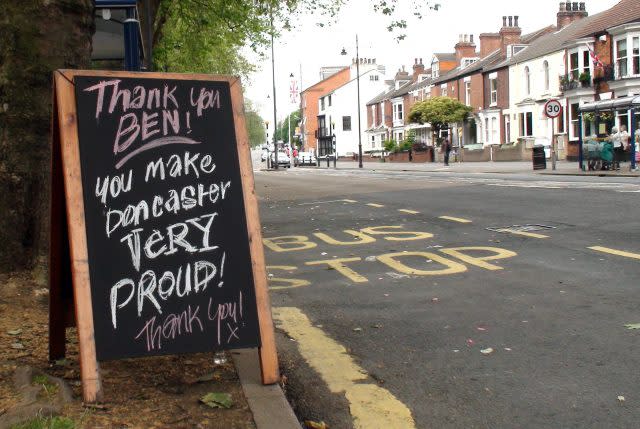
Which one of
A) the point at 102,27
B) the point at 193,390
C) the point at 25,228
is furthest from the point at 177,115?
the point at 102,27

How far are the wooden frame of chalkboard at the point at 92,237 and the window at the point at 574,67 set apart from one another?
4151 cm

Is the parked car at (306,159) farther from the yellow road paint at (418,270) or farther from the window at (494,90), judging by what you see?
the yellow road paint at (418,270)

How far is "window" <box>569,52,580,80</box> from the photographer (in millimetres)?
41562

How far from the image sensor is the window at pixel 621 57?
37.8 m

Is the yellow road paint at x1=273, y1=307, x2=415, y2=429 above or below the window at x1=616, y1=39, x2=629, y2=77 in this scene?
below

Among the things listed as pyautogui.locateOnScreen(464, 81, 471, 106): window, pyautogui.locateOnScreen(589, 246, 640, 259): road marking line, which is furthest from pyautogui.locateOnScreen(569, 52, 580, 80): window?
pyautogui.locateOnScreen(589, 246, 640, 259): road marking line

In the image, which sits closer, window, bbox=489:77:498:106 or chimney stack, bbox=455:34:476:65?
window, bbox=489:77:498:106

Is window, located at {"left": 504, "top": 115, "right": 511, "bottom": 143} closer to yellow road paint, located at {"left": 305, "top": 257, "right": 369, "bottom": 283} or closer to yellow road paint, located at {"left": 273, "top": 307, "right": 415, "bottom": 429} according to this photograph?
yellow road paint, located at {"left": 305, "top": 257, "right": 369, "bottom": 283}

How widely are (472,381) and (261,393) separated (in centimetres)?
116

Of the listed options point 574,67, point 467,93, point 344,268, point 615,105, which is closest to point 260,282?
point 344,268

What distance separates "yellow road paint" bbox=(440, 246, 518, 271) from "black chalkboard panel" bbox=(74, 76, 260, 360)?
4.08m

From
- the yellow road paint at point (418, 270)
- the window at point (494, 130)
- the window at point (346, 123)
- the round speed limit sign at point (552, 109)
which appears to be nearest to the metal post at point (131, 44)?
the yellow road paint at point (418, 270)

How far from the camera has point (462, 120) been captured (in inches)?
2251

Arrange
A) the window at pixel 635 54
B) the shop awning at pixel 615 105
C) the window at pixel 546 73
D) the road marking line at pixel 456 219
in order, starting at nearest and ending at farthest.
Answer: the road marking line at pixel 456 219 → the shop awning at pixel 615 105 → the window at pixel 635 54 → the window at pixel 546 73
